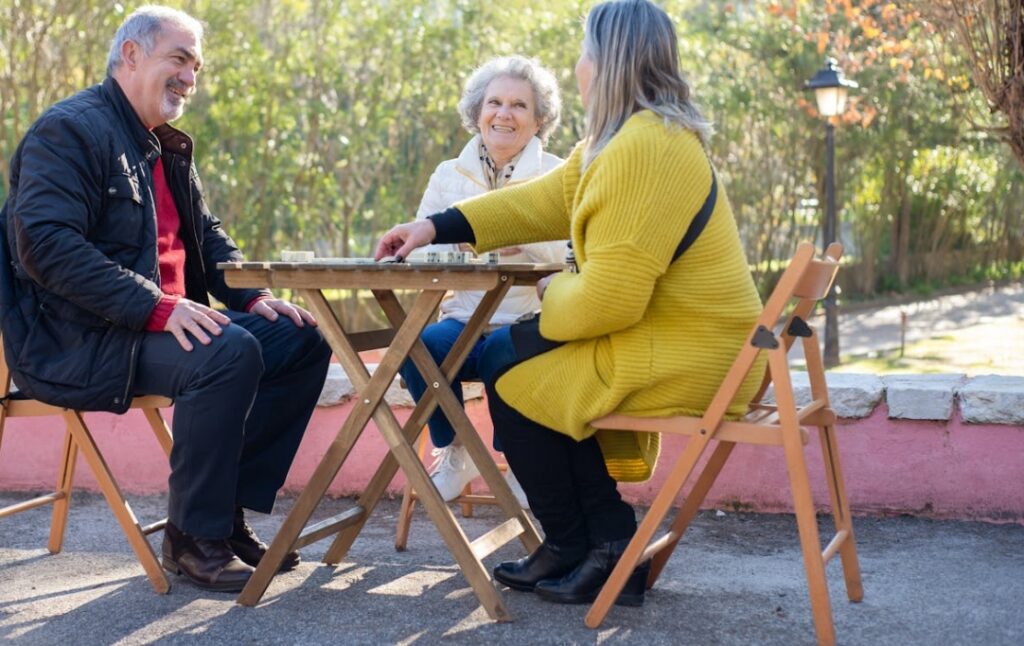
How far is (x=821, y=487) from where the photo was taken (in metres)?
4.33

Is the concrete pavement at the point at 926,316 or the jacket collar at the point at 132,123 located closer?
the jacket collar at the point at 132,123

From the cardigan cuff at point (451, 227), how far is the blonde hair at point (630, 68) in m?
0.49

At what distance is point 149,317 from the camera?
133 inches

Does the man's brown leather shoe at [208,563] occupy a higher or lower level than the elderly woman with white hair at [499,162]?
lower

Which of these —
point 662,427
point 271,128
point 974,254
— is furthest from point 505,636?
point 974,254

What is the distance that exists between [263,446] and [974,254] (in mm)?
15129

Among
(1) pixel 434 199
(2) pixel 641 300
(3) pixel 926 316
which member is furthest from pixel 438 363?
(3) pixel 926 316

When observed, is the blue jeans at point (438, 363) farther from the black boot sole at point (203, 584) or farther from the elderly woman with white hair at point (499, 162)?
the black boot sole at point (203, 584)

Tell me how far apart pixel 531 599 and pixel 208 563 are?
0.86 m

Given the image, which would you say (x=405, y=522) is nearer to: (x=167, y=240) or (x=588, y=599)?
(x=588, y=599)

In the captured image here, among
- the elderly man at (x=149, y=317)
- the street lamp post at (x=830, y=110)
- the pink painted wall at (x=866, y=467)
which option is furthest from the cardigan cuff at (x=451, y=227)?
the street lamp post at (x=830, y=110)

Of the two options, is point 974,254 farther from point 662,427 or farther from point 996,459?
point 662,427

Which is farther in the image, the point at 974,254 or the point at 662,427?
the point at 974,254

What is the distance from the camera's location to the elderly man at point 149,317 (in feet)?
11.0
